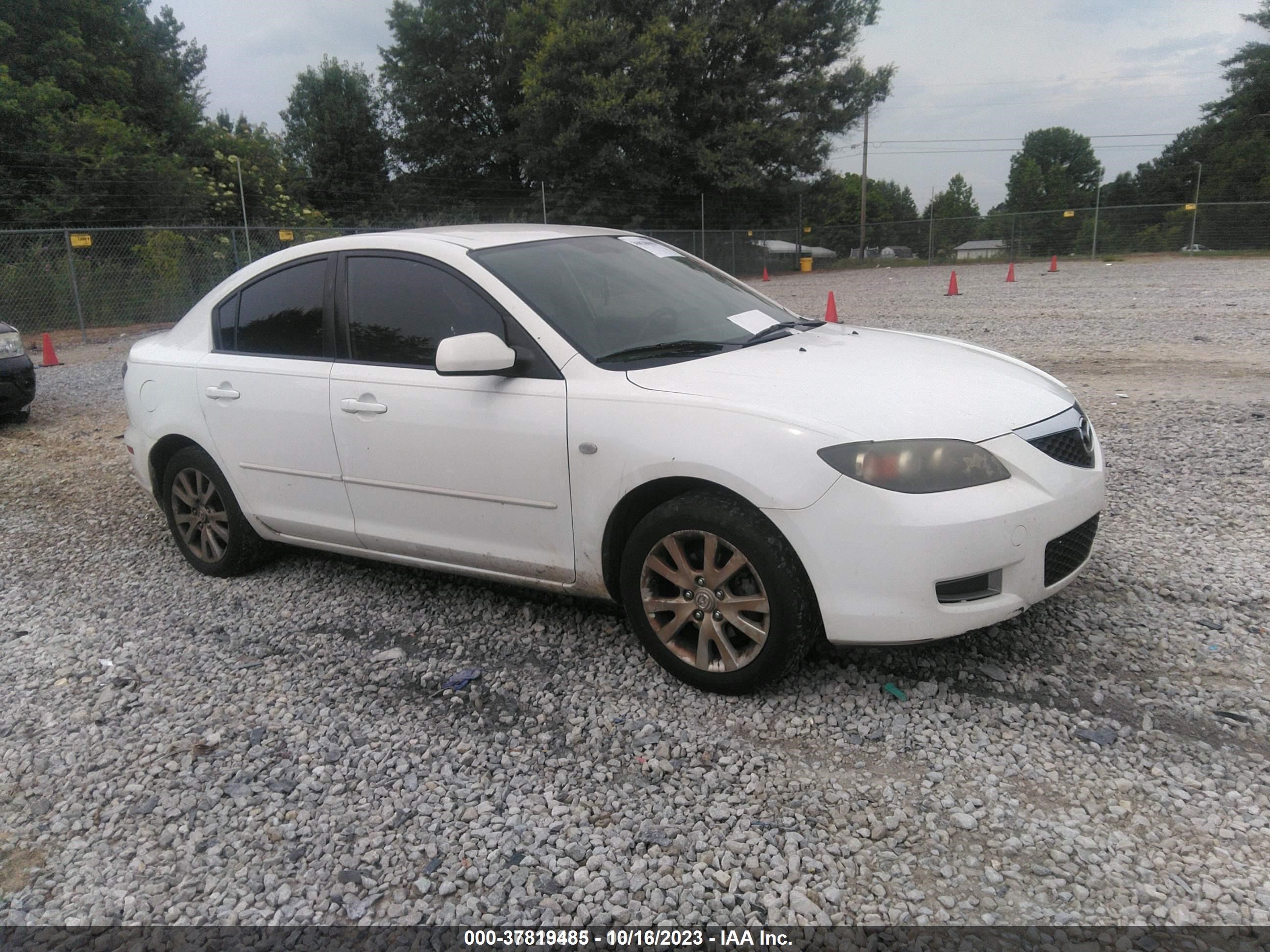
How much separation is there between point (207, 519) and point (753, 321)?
2990mm

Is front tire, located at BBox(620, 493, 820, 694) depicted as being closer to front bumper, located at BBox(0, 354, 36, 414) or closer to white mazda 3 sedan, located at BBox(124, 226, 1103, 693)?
white mazda 3 sedan, located at BBox(124, 226, 1103, 693)

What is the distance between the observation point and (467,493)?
3838 mm

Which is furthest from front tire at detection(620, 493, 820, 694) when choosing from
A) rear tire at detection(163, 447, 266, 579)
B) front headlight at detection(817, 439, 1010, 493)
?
rear tire at detection(163, 447, 266, 579)

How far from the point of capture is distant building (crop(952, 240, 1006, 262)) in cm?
3803

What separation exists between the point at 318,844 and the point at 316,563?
2610 mm

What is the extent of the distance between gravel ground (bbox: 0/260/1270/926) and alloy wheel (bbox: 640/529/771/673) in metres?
0.20

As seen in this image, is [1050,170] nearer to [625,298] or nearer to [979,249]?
[979,249]

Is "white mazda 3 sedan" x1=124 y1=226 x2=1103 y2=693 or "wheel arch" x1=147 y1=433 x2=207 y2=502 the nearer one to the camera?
"white mazda 3 sedan" x1=124 y1=226 x2=1103 y2=693

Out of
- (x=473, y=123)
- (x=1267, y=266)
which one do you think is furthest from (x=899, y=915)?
(x=473, y=123)

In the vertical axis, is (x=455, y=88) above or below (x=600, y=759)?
above

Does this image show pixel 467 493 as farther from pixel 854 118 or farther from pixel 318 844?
pixel 854 118

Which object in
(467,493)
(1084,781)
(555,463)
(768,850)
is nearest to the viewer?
(768,850)

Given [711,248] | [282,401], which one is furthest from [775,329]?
[711,248]

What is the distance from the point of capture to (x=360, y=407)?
4.10 metres
